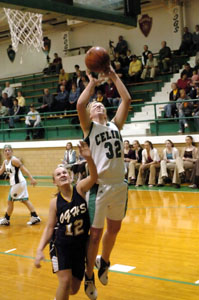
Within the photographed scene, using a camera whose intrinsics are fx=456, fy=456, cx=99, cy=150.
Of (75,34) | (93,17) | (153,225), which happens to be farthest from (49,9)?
(75,34)

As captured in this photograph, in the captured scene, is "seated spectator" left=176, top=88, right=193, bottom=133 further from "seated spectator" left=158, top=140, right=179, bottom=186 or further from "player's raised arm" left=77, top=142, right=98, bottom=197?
"player's raised arm" left=77, top=142, right=98, bottom=197

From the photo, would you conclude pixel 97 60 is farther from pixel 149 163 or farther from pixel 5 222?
pixel 149 163

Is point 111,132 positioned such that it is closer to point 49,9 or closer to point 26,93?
point 49,9

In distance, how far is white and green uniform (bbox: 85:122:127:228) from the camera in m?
4.18

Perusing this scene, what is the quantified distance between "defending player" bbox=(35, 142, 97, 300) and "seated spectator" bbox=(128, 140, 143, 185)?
26.1 feet

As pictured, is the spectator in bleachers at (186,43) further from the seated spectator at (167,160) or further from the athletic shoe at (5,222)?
the athletic shoe at (5,222)

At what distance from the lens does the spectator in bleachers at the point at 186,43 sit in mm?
16062

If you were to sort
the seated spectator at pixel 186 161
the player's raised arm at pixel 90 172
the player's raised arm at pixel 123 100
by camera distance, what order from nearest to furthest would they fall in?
the player's raised arm at pixel 90 172, the player's raised arm at pixel 123 100, the seated spectator at pixel 186 161

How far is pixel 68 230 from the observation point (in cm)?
391

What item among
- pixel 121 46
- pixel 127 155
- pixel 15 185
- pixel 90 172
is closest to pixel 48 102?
pixel 121 46

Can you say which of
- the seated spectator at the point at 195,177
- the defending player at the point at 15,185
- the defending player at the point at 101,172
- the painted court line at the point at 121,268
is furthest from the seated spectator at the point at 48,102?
the defending player at the point at 101,172

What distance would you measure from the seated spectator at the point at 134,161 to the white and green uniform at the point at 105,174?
25.2ft

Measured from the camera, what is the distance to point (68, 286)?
380 centimetres

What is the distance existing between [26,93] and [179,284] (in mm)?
16190
